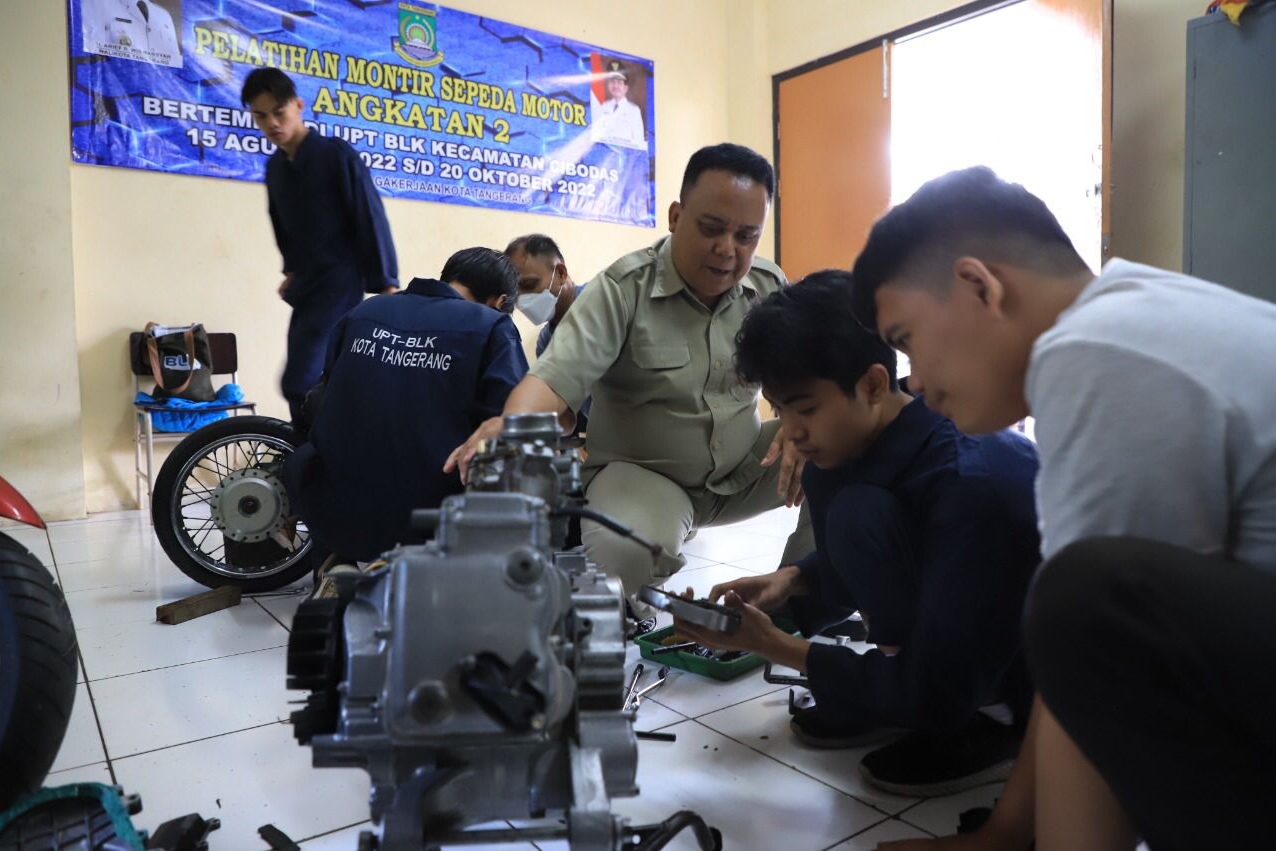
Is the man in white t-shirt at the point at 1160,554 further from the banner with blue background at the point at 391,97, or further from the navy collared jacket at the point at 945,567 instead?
the banner with blue background at the point at 391,97

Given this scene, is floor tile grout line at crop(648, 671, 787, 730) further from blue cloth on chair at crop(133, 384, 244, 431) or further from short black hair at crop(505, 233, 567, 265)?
blue cloth on chair at crop(133, 384, 244, 431)

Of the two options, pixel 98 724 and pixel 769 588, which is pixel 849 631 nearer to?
pixel 769 588

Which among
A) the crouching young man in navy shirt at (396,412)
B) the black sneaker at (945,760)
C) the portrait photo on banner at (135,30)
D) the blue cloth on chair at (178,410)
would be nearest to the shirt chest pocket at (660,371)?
the crouching young man in navy shirt at (396,412)

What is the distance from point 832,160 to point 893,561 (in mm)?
4464

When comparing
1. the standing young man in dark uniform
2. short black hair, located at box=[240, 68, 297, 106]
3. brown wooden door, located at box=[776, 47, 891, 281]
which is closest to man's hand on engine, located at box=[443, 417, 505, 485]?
the standing young man in dark uniform

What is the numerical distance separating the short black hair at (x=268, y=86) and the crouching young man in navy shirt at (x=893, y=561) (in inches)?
87.6

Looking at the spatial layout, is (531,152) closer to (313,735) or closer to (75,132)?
(75,132)

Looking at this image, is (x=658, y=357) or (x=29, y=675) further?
(x=658, y=357)

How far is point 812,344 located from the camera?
125 cm

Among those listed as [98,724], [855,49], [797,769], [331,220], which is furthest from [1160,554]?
[855,49]

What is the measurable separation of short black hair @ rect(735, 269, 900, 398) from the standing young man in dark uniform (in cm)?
193

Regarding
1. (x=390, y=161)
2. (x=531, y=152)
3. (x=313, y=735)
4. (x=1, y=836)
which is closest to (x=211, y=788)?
(x=1, y=836)

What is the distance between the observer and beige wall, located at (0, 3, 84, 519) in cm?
338

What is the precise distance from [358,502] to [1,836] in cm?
101
